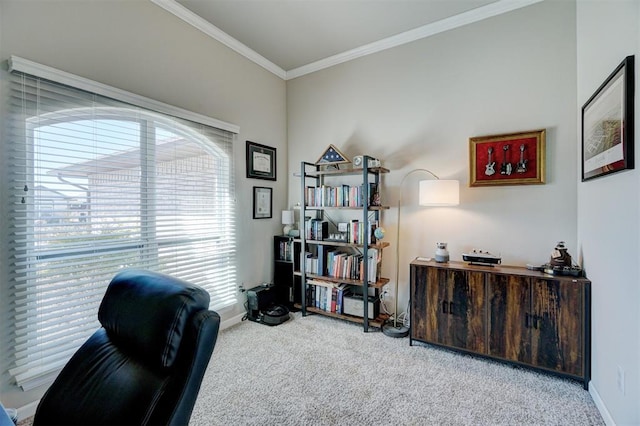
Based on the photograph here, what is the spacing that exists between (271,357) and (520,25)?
3739 mm

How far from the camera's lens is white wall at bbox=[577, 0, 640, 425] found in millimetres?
1440

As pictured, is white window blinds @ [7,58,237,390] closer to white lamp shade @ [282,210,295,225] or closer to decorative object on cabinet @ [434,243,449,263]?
white lamp shade @ [282,210,295,225]

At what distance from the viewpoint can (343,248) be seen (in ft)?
11.8

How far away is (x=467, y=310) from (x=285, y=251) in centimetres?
216

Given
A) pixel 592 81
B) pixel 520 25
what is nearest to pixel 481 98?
pixel 520 25

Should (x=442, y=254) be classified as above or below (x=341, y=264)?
above

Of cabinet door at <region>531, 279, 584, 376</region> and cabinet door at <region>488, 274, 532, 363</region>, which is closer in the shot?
cabinet door at <region>531, 279, 584, 376</region>

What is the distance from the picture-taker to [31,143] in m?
1.84

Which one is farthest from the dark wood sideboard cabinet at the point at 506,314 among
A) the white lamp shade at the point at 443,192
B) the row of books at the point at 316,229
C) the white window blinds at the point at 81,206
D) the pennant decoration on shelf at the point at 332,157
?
the white window blinds at the point at 81,206

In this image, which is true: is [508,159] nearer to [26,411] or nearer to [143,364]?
[143,364]

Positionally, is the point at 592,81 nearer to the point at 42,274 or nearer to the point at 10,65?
the point at 10,65

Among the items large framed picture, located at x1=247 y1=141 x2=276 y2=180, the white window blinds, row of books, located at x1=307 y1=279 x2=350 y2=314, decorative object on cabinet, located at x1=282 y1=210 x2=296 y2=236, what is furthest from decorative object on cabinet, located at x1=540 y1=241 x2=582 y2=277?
the white window blinds

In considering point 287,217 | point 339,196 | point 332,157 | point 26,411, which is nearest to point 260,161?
point 287,217

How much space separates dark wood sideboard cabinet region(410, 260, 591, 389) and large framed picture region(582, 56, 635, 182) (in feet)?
2.87
